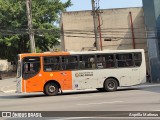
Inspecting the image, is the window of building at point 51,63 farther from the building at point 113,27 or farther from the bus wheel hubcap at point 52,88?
the building at point 113,27

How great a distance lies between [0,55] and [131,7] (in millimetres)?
21332

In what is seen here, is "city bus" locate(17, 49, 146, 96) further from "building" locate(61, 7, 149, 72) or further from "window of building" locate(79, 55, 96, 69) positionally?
"building" locate(61, 7, 149, 72)

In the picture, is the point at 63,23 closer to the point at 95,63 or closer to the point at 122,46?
the point at 122,46

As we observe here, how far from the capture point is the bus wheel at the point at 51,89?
23.1m

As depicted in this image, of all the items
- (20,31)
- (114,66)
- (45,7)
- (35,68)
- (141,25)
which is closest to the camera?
(35,68)

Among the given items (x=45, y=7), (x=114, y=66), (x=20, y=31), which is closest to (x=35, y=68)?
(x=114, y=66)

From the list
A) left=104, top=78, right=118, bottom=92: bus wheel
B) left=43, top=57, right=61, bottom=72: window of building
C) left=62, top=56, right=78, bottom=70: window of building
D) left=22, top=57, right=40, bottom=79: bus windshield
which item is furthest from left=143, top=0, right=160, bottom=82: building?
left=22, top=57, right=40, bottom=79: bus windshield

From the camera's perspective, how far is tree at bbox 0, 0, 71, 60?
161 feet

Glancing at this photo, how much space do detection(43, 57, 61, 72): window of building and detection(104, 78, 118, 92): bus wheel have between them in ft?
10.7

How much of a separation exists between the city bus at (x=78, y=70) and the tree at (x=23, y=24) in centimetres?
2347

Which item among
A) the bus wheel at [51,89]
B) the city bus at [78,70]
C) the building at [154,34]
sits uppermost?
the building at [154,34]

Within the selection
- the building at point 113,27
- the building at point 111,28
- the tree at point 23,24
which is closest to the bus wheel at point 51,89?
the building at point 111,28

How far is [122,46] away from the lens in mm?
40750

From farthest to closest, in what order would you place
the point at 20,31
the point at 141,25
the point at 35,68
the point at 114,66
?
1. the point at 20,31
2. the point at 141,25
3. the point at 114,66
4. the point at 35,68
